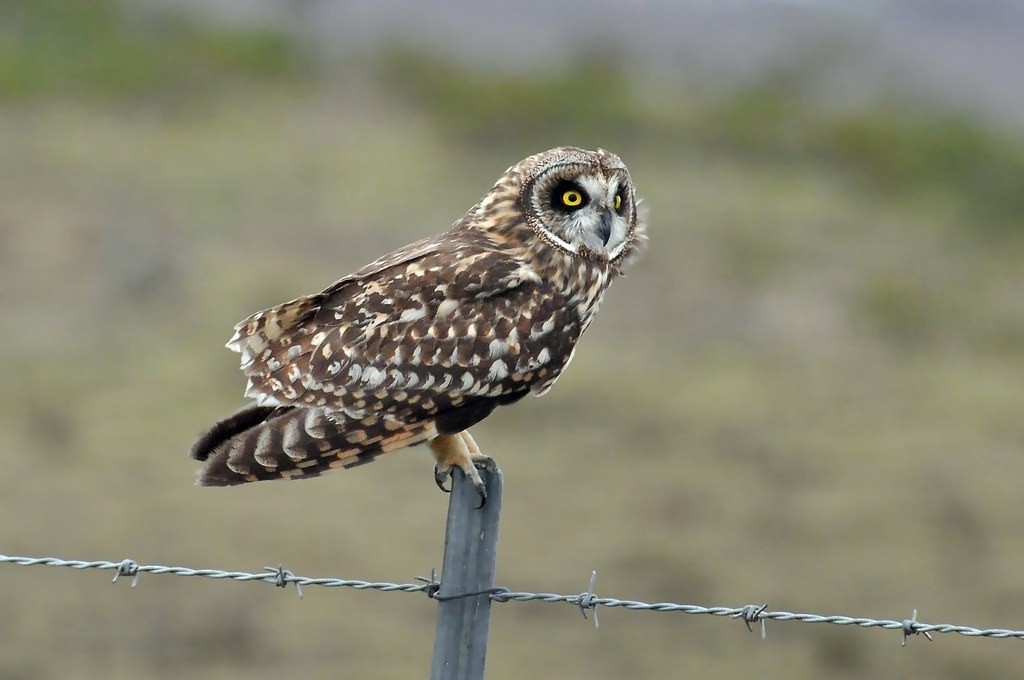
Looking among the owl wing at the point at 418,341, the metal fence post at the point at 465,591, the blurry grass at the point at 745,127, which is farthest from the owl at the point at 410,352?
the blurry grass at the point at 745,127

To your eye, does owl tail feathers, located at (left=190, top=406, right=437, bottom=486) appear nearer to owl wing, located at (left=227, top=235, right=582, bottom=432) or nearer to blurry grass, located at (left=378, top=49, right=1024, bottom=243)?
owl wing, located at (left=227, top=235, right=582, bottom=432)

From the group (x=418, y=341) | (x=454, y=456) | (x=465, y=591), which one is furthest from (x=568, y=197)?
(x=465, y=591)

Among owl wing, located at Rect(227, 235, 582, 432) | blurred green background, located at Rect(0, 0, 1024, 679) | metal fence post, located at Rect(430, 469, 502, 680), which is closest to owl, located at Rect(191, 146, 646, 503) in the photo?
owl wing, located at Rect(227, 235, 582, 432)

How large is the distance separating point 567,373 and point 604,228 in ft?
33.2

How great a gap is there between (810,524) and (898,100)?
16084mm

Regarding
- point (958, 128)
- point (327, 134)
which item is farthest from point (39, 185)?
point (958, 128)

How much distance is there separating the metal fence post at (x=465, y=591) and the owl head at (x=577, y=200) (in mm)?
1522

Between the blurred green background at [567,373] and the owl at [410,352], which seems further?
the blurred green background at [567,373]

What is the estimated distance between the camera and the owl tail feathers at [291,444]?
4523mm

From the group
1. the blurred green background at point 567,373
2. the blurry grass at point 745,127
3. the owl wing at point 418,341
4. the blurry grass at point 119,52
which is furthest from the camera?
the blurry grass at point 119,52

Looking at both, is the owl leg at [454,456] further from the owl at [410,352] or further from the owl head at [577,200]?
the owl head at [577,200]

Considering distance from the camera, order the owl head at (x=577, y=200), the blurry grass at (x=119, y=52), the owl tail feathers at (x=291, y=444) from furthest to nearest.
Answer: the blurry grass at (x=119, y=52)
the owl head at (x=577, y=200)
the owl tail feathers at (x=291, y=444)

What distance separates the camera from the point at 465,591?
12.8ft

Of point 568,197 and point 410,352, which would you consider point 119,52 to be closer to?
point 568,197
